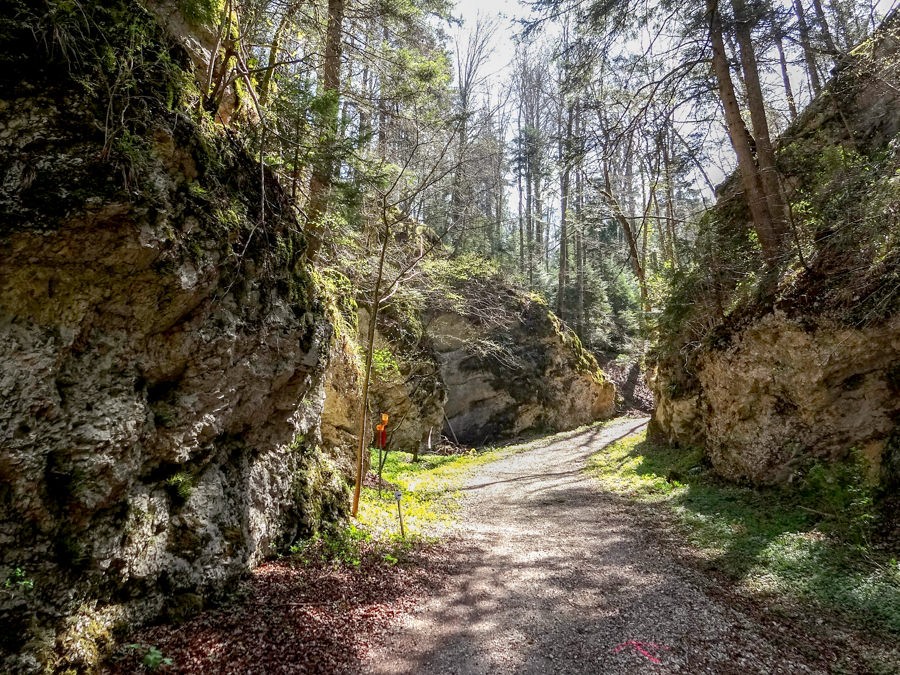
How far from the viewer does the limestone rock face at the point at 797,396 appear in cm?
596

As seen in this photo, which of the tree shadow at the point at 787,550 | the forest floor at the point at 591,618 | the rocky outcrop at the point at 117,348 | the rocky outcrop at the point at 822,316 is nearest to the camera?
the rocky outcrop at the point at 117,348

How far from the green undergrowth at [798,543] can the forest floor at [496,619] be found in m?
0.31

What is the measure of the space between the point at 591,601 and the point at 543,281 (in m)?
23.1

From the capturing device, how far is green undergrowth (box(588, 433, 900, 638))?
165 inches

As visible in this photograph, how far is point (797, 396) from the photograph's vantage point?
6.75 meters

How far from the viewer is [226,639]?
3562 millimetres

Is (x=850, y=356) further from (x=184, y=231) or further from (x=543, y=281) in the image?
(x=543, y=281)

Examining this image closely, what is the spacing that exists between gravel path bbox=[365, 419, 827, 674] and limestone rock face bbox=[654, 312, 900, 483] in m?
2.24

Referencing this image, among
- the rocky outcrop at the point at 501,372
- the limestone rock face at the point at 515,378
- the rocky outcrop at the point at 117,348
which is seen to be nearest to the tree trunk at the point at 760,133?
the rocky outcrop at the point at 117,348

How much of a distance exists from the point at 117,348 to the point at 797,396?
868 centimetres

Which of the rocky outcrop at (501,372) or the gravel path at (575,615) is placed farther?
the rocky outcrop at (501,372)

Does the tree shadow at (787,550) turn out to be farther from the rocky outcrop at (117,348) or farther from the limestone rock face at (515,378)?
the limestone rock face at (515,378)

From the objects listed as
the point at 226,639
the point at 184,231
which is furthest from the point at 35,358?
the point at 226,639

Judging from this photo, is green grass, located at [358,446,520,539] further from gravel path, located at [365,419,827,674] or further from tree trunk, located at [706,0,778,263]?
tree trunk, located at [706,0,778,263]
